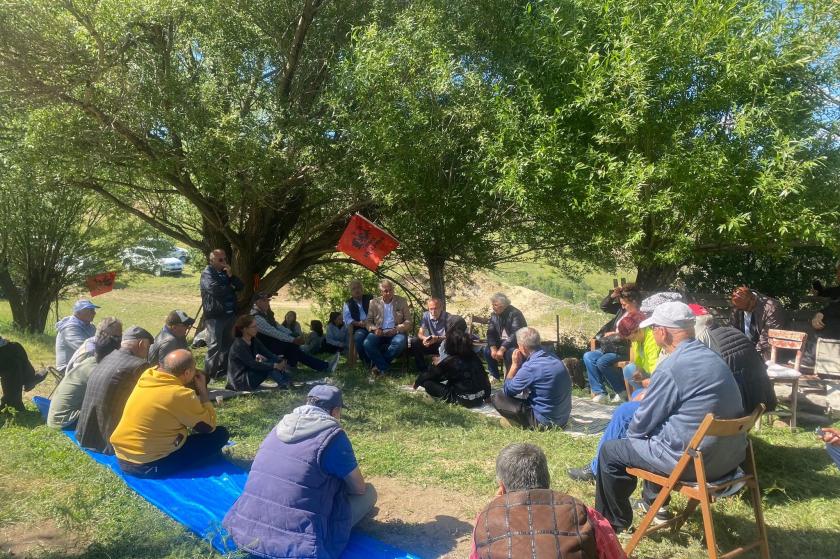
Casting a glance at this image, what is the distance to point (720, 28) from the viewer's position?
23.3 ft

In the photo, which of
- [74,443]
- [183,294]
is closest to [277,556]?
[74,443]

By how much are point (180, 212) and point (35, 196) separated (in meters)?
3.21

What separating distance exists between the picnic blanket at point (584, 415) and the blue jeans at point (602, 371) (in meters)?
0.23

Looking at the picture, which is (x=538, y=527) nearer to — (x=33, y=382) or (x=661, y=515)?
(x=661, y=515)

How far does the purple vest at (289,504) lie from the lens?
362 centimetres

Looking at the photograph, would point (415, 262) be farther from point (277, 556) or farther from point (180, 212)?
point (277, 556)

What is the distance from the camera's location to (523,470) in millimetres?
2650

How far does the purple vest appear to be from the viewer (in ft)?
11.9

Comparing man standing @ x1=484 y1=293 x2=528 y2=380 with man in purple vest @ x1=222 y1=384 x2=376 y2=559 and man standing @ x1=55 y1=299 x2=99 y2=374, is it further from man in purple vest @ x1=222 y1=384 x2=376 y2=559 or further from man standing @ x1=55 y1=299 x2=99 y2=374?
man standing @ x1=55 y1=299 x2=99 y2=374

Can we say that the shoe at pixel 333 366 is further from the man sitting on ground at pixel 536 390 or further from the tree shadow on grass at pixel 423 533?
the tree shadow on grass at pixel 423 533

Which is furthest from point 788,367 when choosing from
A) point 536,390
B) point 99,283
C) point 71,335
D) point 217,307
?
point 99,283

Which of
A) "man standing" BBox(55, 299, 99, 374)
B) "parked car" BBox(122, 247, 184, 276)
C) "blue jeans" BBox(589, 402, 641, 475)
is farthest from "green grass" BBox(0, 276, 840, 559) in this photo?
"parked car" BBox(122, 247, 184, 276)

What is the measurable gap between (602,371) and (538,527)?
223 inches

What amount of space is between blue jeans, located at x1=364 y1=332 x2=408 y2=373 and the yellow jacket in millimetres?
4375
